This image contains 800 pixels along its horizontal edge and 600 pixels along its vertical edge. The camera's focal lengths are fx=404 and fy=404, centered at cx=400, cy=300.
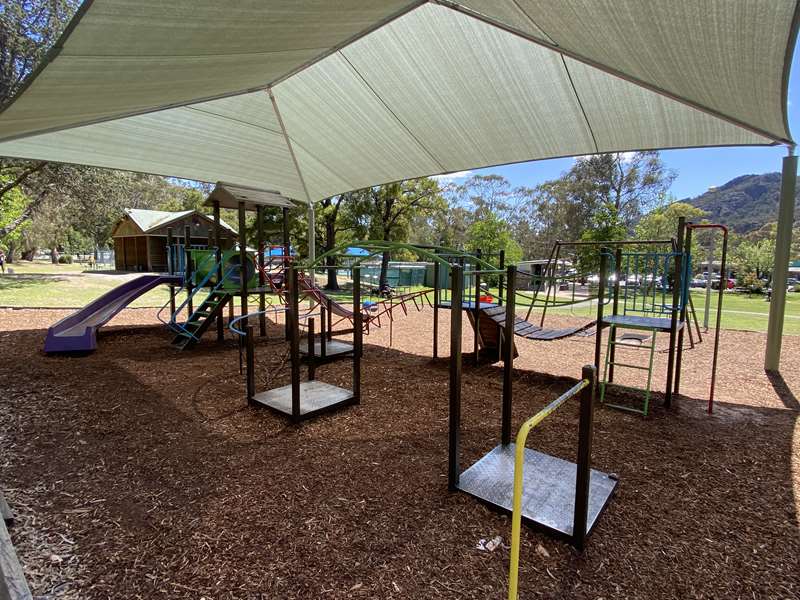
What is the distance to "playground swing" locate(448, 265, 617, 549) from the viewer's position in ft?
7.22

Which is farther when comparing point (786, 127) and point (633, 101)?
point (633, 101)

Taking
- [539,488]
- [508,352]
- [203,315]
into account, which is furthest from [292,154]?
[539,488]

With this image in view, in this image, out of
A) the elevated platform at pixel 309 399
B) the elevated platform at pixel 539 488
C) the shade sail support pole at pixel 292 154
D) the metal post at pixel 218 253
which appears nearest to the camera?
the elevated platform at pixel 539 488

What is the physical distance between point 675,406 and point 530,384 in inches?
63.3

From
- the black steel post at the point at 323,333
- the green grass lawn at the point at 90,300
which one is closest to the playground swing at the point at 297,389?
the black steel post at the point at 323,333

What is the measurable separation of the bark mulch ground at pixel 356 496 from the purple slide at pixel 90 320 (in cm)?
126

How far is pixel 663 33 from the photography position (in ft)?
9.96

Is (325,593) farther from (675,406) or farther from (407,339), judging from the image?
(407,339)

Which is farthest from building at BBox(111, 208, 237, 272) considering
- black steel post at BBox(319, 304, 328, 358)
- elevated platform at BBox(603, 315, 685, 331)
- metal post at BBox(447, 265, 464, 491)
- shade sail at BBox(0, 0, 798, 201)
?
metal post at BBox(447, 265, 464, 491)

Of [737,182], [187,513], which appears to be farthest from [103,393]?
[737,182]

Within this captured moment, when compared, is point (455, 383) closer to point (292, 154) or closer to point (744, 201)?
point (292, 154)

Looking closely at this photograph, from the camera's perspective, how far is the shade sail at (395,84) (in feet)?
8.77

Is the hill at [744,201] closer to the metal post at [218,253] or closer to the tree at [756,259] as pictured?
the tree at [756,259]

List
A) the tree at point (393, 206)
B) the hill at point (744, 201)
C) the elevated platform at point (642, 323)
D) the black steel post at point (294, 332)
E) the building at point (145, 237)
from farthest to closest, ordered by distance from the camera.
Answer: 1. the hill at point (744, 201)
2. the building at point (145, 237)
3. the tree at point (393, 206)
4. the elevated platform at point (642, 323)
5. the black steel post at point (294, 332)
